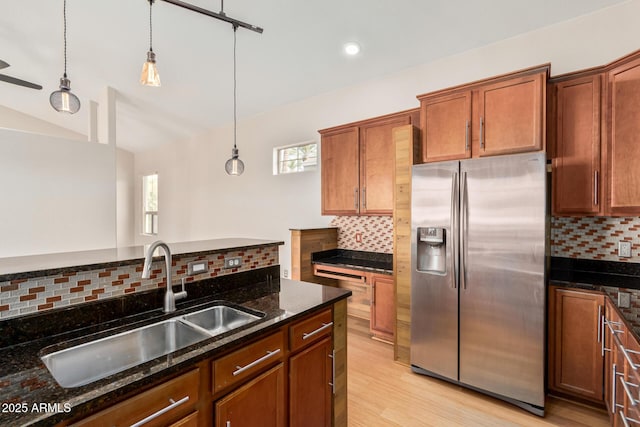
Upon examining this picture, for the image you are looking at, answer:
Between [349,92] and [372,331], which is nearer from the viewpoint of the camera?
[372,331]

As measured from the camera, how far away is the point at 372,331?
347 cm

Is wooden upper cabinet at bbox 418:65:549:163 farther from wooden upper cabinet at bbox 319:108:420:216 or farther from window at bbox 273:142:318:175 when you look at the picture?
window at bbox 273:142:318:175

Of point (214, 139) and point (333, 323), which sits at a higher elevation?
point (214, 139)

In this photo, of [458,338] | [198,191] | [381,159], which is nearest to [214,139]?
[198,191]

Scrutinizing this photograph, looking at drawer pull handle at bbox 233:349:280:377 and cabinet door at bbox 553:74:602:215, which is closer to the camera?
drawer pull handle at bbox 233:349:280:377

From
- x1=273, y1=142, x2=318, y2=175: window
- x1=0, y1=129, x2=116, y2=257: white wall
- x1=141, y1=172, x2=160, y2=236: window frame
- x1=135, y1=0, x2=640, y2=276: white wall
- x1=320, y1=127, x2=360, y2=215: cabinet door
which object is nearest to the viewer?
x1=135, y1=0, x2=640, y2=276: white wall

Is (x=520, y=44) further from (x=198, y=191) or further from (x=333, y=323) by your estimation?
(x=198, y=191)

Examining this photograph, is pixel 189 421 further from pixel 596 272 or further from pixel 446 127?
pixel 596 272

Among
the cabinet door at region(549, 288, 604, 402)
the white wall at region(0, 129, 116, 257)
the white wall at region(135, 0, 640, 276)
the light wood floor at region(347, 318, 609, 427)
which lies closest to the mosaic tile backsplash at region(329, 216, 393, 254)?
the white wall at region(135, 0, 640, 276)

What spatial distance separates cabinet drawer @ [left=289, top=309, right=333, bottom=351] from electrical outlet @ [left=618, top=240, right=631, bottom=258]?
2.44m

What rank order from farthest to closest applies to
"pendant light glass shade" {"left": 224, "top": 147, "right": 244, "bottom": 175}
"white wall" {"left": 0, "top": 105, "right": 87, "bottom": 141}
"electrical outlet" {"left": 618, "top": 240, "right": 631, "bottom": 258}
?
"white wall" {"left": 0, "top": 105, "right": 87, "bottom": 141}
"pendant light glass shade" {"left": 224, "top": 147, "right": 244, "bottom": 175}
"electrical outlet" {"left": 618, "top": 240, "right": 631, "bottom": 258}

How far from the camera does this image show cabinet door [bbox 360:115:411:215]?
3422 mm

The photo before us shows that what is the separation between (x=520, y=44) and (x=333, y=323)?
309cm

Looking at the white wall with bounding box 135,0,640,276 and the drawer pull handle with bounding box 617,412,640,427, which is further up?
the white wall with bounding box 135,0,640,276
